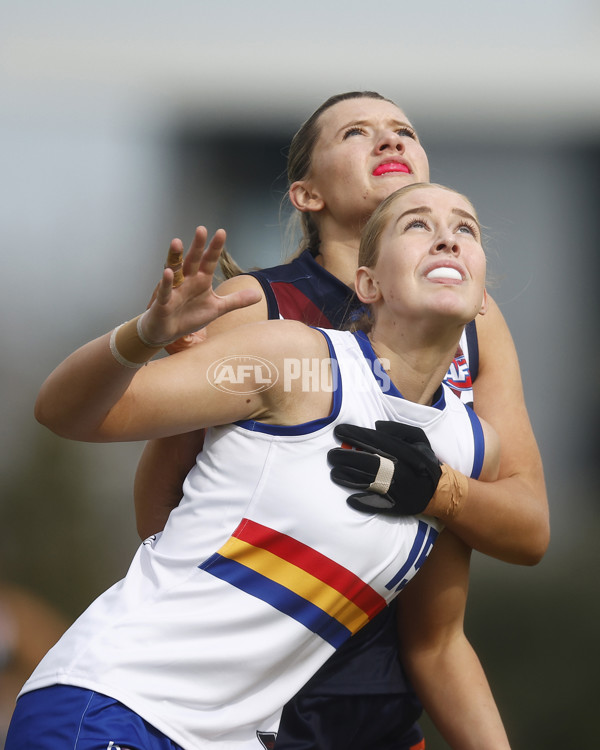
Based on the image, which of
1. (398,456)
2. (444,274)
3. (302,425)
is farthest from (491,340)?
(302,425)

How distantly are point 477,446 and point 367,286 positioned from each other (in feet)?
1.29

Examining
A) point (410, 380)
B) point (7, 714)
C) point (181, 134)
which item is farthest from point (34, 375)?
point (410, 380)

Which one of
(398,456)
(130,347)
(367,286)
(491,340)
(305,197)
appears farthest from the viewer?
(305,197)

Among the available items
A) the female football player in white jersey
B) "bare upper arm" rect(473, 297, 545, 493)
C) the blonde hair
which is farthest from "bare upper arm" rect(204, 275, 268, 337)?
"bare upper arm" rect(473, 297, 545, 493)

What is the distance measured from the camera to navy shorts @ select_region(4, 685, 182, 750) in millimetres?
1304

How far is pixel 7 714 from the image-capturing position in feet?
9.64

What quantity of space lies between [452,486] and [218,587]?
0.48 meters

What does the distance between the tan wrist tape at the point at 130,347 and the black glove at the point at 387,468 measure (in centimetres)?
37

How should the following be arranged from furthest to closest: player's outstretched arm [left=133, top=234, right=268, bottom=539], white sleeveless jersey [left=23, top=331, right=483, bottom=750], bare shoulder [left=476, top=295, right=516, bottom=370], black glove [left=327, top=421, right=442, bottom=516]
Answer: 1. bare shoulder [left=476, top=295, right=516, bottom=370]
2. player's outstretched arm [left=133, top=234, right=268, bottom=539]
3. black glove [left=327, top=421, right=442, bottom=516]
4. white sleeveless jersey [left=23, top=331, right=483, bottom=750]

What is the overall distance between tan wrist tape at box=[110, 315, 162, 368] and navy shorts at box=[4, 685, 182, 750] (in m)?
0.52

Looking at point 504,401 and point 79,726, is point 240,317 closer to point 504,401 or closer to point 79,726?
point 504,401

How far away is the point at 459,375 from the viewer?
6.55 feet

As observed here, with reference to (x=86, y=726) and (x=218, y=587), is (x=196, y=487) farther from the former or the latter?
(x=86, y=726)

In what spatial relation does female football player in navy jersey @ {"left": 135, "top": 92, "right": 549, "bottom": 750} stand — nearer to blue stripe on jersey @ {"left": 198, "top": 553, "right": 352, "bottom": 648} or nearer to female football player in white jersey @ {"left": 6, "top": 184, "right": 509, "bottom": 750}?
female football player in white jersey @ {"left": 6, "top": 184, "right": 509, "bottom": 750}
